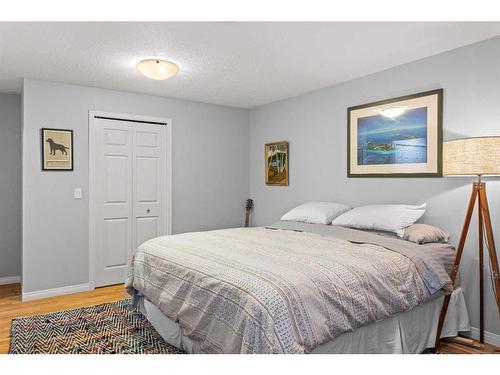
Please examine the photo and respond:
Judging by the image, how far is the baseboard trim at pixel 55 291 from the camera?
148 inches

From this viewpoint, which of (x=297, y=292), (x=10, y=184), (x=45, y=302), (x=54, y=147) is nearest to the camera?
(x=297, y=292)

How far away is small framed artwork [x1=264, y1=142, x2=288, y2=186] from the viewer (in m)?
4.73

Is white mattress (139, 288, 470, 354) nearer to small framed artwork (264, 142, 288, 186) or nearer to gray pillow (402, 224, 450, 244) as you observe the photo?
gray pillow (402, 224, 450, 244)

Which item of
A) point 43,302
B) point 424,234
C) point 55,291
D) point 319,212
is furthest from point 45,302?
point 424,234

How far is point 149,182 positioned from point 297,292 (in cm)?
316

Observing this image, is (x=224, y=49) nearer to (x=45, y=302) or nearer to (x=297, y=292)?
(x=297, y=292)

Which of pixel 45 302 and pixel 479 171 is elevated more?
pixel 479 171

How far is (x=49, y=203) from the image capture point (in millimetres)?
3875

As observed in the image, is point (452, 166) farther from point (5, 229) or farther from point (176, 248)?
point (5, 229)

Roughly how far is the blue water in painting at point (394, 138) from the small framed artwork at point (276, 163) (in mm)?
1191

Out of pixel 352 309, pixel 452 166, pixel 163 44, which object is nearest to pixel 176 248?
pixel 352 309

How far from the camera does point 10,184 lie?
14.7 feet

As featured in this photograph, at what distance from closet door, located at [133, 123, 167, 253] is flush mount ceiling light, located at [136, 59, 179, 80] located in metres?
1.45

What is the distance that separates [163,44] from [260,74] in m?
1.12
